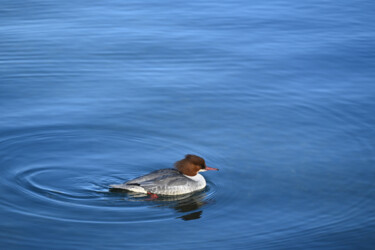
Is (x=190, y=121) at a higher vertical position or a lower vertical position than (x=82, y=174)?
higher

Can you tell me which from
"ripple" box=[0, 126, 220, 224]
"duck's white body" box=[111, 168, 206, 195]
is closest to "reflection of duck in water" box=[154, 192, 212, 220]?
"ripple" box=[0, 126, 220, 224]

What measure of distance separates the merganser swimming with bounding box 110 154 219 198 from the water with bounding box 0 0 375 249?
0.56 ft

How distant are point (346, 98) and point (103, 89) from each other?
16.3 feet

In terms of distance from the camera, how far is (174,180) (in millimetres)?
11023

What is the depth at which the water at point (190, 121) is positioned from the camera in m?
9.78

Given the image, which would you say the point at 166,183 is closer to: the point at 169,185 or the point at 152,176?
the point at 169,185


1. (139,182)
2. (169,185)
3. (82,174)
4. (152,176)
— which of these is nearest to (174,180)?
(169,185)

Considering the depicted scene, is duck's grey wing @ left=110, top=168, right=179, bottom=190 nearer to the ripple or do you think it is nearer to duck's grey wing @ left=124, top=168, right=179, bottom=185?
duck's grey wing @ left=124, top=168, right=179, bottom=185

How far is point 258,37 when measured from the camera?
59.1 ft

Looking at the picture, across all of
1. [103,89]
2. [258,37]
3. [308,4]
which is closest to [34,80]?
[103,89]

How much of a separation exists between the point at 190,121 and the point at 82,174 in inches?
116

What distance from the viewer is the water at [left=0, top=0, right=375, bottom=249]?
978cm

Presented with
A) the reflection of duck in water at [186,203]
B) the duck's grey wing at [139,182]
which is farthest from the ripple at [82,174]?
the duck's grey wing at [139,182]

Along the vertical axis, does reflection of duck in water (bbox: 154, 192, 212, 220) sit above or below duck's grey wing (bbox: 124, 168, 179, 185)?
below
